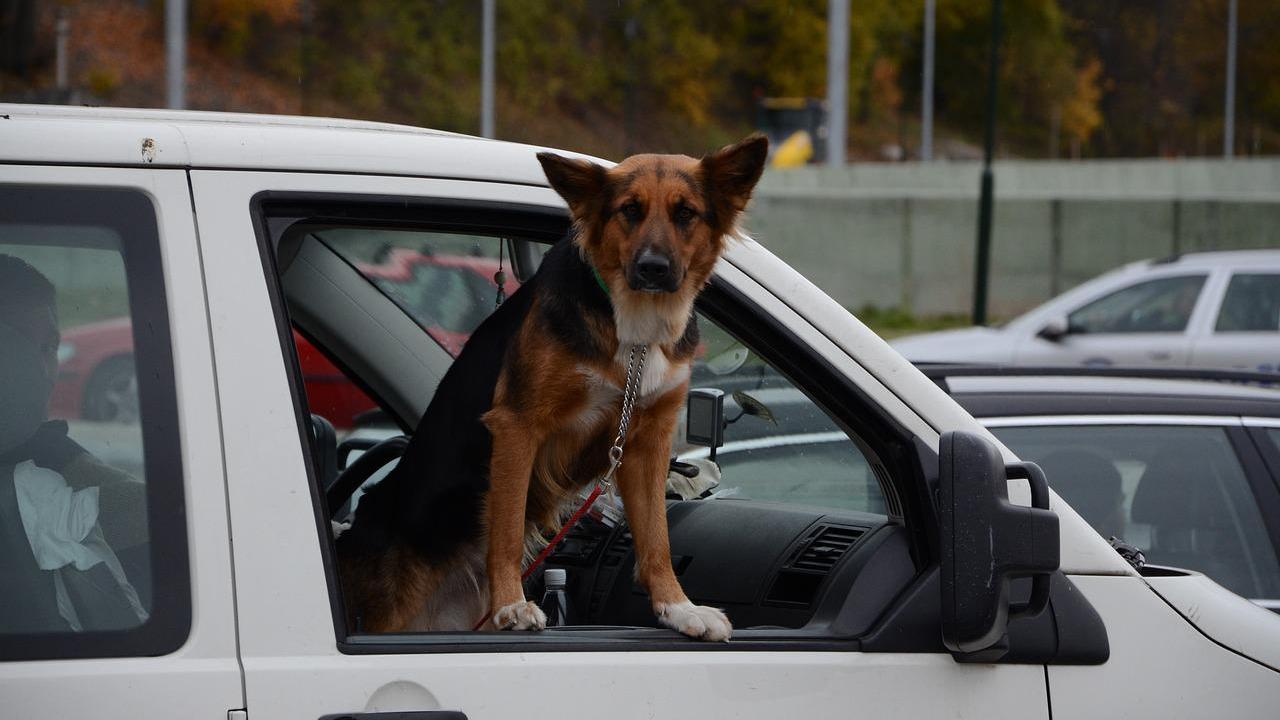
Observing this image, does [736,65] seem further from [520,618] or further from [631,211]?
[520,618]

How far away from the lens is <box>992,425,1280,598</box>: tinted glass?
4422mm

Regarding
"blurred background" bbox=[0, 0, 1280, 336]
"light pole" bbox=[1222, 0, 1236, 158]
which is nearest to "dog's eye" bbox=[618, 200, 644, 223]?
"blurred background" bbox=[0, 0, 1280, 336]

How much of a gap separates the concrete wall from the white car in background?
14.7 m

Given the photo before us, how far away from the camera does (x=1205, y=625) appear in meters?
2.46

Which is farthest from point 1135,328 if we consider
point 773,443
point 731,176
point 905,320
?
point 905,320

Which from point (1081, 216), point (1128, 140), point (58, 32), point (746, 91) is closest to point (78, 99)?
point (58, 32)

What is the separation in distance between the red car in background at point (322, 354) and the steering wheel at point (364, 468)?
0.22m

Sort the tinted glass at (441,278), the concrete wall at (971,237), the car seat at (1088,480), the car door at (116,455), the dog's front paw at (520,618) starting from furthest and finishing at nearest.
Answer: the concrete wall at (971,237) → the car seat at (1088,480) → the tinted glass at (441,278) → the dog's front paw at (520,618) → the car door at (116,455)

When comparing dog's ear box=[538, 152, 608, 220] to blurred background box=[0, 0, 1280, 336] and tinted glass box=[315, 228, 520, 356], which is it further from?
blurred background box=[0, 0, 1280, 336]

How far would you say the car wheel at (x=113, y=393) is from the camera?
2057 mm

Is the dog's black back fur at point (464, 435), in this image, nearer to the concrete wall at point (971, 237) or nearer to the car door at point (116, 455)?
the car door at point (116, 455)

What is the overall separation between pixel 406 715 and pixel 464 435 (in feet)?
2.87

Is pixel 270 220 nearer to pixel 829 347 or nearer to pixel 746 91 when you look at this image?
pixel 829 347

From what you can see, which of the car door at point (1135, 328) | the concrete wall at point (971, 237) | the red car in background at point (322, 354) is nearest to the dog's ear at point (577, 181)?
the red car in background at point (322, 354)
